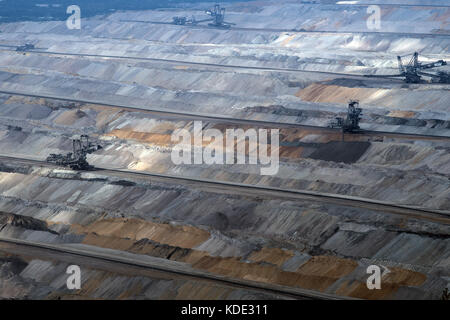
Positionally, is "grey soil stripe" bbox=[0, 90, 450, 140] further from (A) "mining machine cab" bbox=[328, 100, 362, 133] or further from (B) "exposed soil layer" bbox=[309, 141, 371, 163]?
(B) "exposed soil layer" bbox=[309, 141, 371, 163]

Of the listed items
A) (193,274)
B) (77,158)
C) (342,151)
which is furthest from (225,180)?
(193,274)

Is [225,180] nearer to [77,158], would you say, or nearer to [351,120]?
[77,158]

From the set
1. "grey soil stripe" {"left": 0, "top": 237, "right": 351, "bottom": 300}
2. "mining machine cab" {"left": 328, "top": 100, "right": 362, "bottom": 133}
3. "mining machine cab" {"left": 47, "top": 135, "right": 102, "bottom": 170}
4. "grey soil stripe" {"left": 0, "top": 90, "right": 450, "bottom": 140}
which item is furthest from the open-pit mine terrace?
"mining machine cab" {"left": 328, "top": 100, "right": 362, "bottom": 133}

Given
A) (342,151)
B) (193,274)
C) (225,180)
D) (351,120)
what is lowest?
(193,274)

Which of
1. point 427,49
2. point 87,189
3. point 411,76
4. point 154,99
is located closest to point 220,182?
point 87,189

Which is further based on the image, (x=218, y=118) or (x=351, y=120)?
(x=218, y=118)

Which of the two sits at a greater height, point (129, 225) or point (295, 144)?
point (295, 144)

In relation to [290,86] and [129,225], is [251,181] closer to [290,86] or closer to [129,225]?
[129,225]

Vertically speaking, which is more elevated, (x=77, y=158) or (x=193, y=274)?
(x=77, y=158)

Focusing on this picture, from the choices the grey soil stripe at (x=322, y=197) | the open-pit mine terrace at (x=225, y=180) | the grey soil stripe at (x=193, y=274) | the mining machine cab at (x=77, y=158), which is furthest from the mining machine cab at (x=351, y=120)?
the grey soil stripe at (x=193, y=274)
